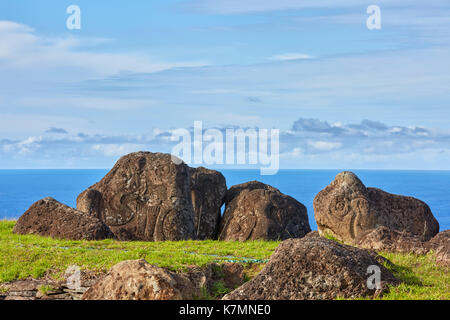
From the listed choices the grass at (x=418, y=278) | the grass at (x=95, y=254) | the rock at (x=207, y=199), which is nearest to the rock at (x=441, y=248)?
the grass at (x=418, y=278)

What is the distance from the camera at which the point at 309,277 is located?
11.7 meters

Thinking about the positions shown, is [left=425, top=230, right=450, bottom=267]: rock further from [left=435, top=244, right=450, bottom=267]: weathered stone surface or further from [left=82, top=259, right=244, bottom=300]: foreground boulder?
[left=82, top=259, right=244, bottom=300]: foreground boulder

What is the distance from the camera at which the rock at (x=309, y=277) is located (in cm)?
1158

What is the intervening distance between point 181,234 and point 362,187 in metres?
7.00

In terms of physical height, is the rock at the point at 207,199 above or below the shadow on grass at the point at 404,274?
above

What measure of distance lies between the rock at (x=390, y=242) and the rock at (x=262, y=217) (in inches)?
206

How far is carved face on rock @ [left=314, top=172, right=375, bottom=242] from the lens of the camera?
2055 cm

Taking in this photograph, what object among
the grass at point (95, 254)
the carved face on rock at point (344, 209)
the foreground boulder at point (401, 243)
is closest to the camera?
the grass at point (95, 254)

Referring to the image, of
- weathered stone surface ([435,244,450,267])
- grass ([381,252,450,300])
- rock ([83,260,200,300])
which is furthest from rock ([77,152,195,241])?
rock ([83,260,200,300])

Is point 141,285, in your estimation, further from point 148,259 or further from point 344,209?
point 344,209

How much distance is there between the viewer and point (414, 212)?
22.1m

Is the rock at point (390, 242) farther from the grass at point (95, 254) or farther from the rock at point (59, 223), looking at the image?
the rock at point (59, 223)

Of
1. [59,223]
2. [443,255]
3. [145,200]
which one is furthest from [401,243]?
[59,223]
